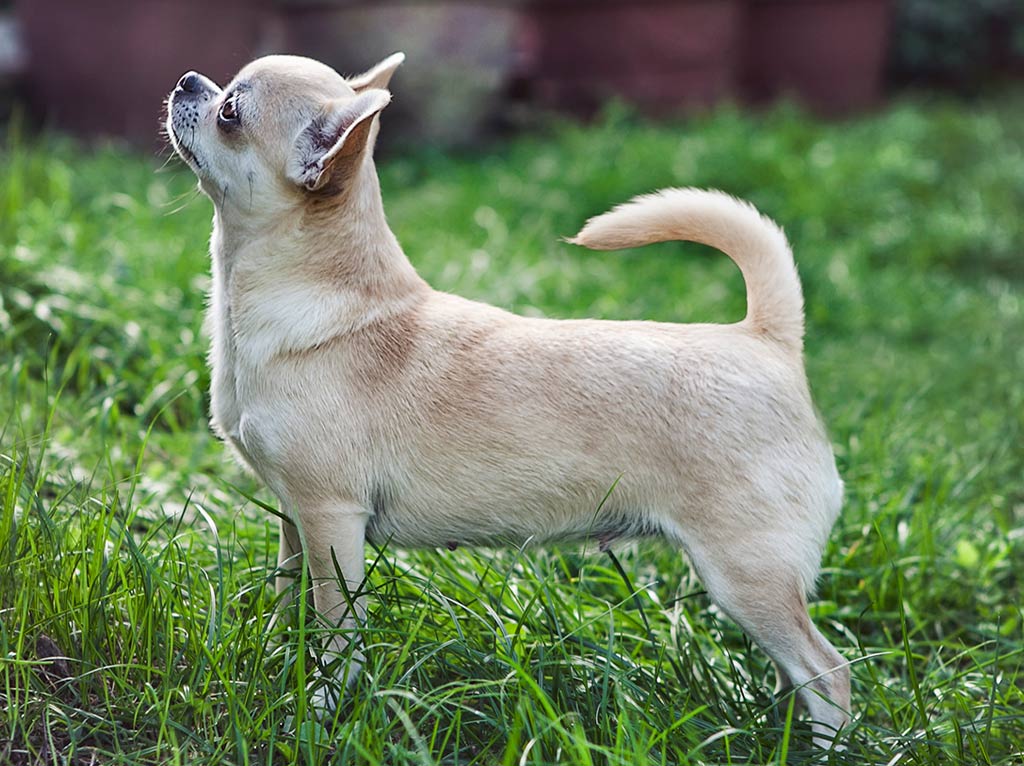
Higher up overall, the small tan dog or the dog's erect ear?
the dog's erect ear

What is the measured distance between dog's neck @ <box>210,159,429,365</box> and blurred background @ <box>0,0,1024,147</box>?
216 inches

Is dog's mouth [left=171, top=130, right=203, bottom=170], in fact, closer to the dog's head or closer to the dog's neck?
the dog's head

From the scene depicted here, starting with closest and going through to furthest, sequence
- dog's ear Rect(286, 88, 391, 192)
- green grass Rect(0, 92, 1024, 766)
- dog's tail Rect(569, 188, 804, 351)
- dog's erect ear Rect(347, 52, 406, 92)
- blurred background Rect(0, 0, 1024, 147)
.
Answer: green grass Rect(0, 92, 1024, 766) < dog's ear Rect(286, 88, 391, 192) < dog's tail Rect(569, 188, 804, 351) < dog's erect ear Rect(347, 52, 406, 92) < blurred background Rect(0, 0, 1024, 147)

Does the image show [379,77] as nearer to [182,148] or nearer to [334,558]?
[182,148]

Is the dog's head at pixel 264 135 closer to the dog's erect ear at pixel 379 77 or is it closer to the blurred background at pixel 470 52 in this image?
the dog's erect ear at pixel 379 77

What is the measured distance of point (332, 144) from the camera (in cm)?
243

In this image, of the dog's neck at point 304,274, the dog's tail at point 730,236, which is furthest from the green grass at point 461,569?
the dog's tail at point 730,236

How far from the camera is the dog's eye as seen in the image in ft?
8.11

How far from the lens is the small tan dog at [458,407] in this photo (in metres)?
2.42

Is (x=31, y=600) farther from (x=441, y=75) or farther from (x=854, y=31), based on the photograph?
(x=854, y=31)

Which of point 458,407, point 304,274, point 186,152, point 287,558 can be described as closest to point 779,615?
point 458,407

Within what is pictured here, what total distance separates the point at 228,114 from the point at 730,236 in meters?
1.10

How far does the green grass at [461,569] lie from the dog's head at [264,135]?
0.38 m

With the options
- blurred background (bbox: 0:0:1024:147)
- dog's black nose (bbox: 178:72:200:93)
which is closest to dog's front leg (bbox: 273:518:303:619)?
dog's black nose (bbox: 178:72:200:93)
